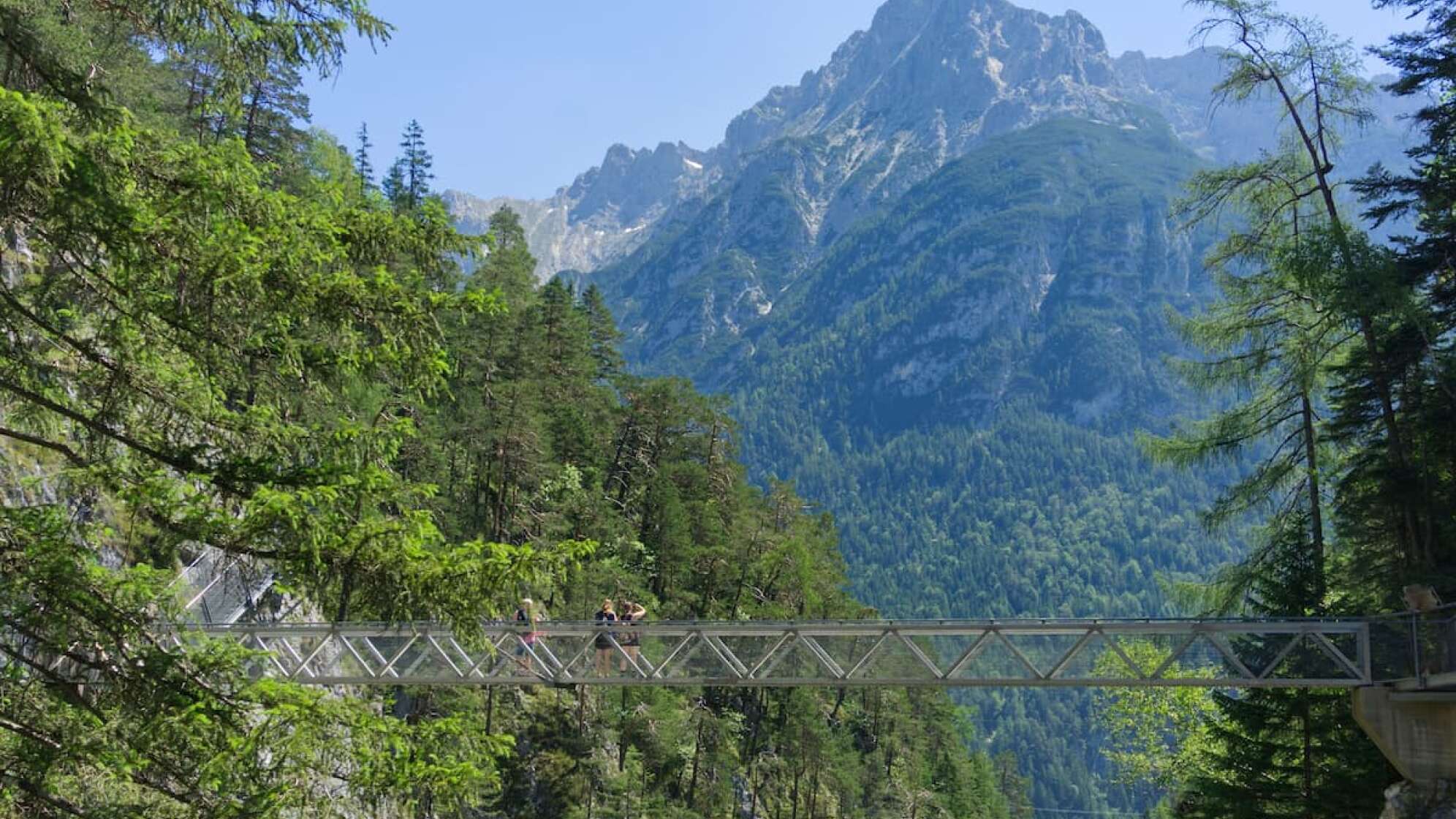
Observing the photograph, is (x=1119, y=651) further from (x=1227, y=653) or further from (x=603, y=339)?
(x=603, y=339)

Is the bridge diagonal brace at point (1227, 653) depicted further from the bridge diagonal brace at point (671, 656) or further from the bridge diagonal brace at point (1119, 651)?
the bridge diagonal brace at point (671, 656)

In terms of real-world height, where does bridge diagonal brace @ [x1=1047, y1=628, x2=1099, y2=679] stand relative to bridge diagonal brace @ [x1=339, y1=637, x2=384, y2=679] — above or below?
above

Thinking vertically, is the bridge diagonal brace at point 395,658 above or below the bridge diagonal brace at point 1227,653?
below

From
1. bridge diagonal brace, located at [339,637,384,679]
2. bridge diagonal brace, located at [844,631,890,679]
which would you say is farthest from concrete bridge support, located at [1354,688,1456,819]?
bridge diagonal brace, located at [339,637,384,679]

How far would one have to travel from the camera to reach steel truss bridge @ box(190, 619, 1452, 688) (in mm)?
16281

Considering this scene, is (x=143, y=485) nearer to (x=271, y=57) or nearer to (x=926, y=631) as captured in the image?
(x=271, y=57)

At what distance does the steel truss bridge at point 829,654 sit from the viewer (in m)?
16.3

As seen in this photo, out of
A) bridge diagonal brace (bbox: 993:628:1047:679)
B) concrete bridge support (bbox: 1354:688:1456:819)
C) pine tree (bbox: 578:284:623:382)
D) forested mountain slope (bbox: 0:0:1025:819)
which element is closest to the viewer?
forested mountain slope (bbox: 0:0:1025:819)

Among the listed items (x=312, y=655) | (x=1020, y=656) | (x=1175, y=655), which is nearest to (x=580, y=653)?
(x=312, y=655)

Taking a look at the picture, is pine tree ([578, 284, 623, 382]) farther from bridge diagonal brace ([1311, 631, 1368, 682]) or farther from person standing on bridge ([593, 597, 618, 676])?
bridge diagonal brace ([1311, 631, 1368, 682])

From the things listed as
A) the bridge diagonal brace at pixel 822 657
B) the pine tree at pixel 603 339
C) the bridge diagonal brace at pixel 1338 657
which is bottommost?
the bridge diagonal brace at pixel 822 657

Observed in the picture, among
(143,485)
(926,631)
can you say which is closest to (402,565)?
(143,485)

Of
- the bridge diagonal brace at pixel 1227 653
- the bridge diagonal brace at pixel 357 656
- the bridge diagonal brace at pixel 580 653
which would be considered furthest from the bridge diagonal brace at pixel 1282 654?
the bridge diagonal brace at pixel 357 656

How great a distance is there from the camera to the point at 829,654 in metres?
17.7
